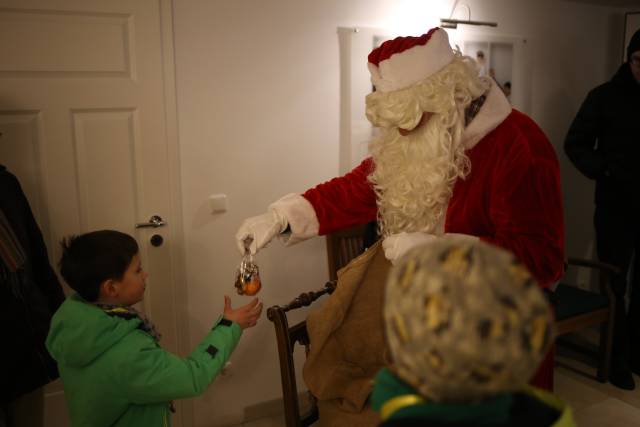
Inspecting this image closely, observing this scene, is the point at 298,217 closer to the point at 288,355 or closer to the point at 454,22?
the point at 288,355

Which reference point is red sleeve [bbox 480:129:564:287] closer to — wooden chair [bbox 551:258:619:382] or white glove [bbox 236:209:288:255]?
white glove [bbox 236:209:288:255]

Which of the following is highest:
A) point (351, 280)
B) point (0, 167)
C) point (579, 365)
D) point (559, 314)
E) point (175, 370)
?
point (0, 167)

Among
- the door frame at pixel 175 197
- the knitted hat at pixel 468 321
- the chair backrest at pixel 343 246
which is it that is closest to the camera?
the knitted hat at pixel 468 321

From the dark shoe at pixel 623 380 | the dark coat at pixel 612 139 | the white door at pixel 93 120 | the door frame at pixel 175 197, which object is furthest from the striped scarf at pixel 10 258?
the dark shoe at pixel 623 380

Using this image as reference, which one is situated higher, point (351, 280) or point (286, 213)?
point (286, 213)

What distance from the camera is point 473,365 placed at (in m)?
0.66

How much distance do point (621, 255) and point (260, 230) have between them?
2197 millimetres

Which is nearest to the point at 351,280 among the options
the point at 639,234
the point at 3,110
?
the point at 3,110

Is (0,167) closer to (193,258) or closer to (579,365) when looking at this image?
(193,258)

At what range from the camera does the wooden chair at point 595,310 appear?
289 cm

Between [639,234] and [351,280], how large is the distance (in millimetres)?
2065

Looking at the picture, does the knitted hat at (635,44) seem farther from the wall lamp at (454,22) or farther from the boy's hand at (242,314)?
the boy's hand at (242,314)

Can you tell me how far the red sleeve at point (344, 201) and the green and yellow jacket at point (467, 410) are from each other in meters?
1.18

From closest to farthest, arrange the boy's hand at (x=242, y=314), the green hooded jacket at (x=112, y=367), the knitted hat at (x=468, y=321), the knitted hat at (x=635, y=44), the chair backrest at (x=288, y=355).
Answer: the knitted hat at (x=468, y=321) < the green hooded jacket at (x=112, y=367) < the boy's hand at (x=242, y=314) < the chair backrest at (x=288, y=355) < the knitted hat at (x=635, y=44)
